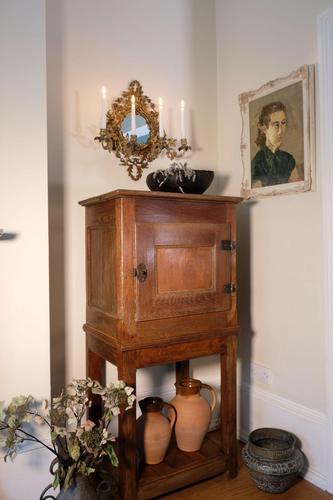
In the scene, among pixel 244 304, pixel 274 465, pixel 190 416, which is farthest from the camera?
pixel 244 304

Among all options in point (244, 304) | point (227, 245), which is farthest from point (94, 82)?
point (244, 304)

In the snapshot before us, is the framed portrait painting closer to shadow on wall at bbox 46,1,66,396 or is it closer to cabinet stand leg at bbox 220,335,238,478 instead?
cabinet stand leg at bbox 220,335,238,478

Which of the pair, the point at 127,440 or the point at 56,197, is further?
the point at 56,197

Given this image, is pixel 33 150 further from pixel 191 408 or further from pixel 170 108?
pixel 191 408

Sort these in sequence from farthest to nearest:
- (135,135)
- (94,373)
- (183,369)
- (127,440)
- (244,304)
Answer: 1. (244,304)
2. (183,369)
3. (135,135)
4. (94,373)
5. (127,440)

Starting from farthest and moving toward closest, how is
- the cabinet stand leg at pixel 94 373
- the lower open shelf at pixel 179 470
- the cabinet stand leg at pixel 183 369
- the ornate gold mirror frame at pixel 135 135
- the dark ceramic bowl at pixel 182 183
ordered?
the cabinet stand leg at pixel 183 369 → the ornate gold mirror frame at pixel 135 135 → the cabinet stand leg at pixel 94 373 → the dark ceramic bowl at pixel 182 183 → the lower open shelf at pixel 179 470

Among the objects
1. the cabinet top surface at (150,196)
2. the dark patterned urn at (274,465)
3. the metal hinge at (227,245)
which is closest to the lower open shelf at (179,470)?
the dark patterned urn at (274,465)

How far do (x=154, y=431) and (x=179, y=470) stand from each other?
0.69 feet

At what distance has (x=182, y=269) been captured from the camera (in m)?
1.75

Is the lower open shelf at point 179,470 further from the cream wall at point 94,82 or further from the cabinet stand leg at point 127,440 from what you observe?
the cream wall at point 94,82

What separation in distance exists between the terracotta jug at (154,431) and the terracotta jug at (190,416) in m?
0.07

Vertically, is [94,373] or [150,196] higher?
[150,196]

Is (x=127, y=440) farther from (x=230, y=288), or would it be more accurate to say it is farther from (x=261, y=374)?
(x=261, y=374)

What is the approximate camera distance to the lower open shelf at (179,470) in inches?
67.0
